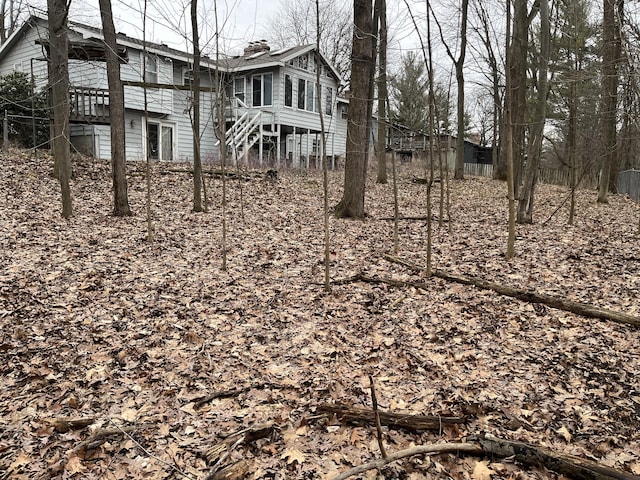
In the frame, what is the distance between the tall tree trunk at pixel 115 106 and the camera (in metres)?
8.47

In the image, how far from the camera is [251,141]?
20250 millimetres

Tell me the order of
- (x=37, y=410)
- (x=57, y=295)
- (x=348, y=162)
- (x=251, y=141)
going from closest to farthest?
1. (x=37, y=410)
2. (x=57, y=295)
3. (x=348, y=162)
4. (x=251, y=141)

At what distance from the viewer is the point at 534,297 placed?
17.6 feet

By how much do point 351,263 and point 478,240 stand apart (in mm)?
2764

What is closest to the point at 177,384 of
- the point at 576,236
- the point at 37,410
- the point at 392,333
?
the point at 37,410

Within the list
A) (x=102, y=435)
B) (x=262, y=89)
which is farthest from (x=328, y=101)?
(x=102, y=435)

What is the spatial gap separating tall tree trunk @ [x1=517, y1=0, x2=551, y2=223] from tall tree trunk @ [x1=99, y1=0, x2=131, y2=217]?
7.55m

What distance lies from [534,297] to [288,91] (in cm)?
1826

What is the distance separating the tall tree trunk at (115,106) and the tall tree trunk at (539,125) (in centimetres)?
755

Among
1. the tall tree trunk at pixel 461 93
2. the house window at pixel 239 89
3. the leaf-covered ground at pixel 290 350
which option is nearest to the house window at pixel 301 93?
the house window at pixel 239 89

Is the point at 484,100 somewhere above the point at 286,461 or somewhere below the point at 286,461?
above

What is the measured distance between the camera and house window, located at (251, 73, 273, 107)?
21.2 metres

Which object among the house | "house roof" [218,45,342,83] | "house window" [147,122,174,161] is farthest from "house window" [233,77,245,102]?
"house window" [147,122,174,161]

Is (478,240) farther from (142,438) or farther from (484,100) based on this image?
(484,100)
